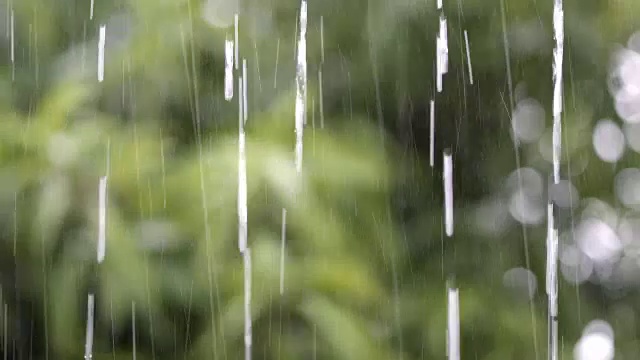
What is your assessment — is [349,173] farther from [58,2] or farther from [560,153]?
[58,2]

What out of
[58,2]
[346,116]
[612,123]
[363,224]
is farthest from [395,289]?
[58,2]

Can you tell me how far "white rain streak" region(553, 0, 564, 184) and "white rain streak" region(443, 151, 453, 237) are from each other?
0.38 ft

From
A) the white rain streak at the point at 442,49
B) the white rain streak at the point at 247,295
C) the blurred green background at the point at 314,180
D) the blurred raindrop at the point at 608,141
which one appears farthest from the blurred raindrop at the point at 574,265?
the white rain streak at the point at 247,295

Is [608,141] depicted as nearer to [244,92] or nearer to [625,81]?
[625,81]

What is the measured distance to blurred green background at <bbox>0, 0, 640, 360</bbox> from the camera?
638mm

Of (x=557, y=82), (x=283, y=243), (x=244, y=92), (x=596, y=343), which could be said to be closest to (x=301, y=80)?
(x=244, y=92)

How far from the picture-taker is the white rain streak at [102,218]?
0.64 metres

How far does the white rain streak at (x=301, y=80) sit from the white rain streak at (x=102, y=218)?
20 cm

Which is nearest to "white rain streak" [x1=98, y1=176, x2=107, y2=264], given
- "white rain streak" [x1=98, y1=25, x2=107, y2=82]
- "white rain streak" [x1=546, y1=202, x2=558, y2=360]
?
"white rain streak" [x1=98, y1=25, x2=107, y2=82]

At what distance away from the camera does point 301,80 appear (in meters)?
0.68

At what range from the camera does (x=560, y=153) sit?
0.68m

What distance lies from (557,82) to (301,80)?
11.3 inches

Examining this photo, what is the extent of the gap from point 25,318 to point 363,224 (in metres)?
0.38

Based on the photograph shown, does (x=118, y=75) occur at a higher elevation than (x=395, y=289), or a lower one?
higher
